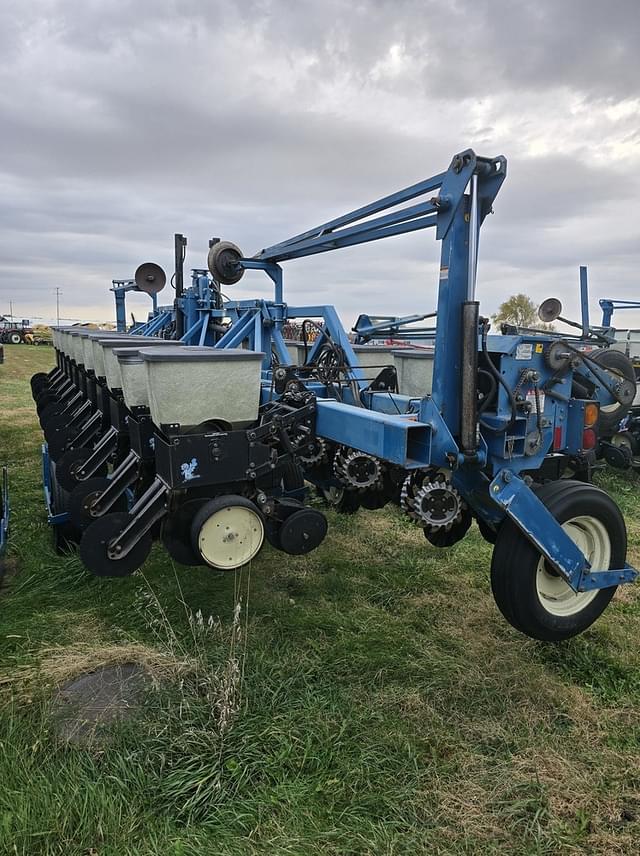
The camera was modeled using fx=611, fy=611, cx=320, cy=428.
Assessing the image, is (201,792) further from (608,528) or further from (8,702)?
(608,528)

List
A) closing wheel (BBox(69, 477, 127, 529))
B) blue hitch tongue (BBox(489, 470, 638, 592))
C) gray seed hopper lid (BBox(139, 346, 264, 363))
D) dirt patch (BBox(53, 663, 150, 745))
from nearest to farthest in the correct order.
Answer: dirt patch (BBox(53, 663, 150, 745)), gray seed hopper lid (BBox(139, 346, 264, 363)), blue hitch tongue (BBox(489, 470, 638, 592)), closing wheel (BBox(69, 477, 127, 529))

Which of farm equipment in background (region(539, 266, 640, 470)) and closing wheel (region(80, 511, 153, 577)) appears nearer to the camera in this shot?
closing wheel (region(80, 511, 153, 577))

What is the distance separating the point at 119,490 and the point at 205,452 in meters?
0.93

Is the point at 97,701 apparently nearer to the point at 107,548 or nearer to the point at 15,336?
the point at 107,548

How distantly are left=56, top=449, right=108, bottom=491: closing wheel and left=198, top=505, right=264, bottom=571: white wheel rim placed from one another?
1.64 metres

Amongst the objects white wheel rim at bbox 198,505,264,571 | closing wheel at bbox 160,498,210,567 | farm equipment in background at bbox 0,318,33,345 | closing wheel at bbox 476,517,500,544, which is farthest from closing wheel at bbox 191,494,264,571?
farm equipment in background at bbox 0,318,33,345

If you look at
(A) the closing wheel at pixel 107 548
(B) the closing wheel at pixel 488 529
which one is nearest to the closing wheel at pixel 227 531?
(A) the closing wheel at pixel 107 548

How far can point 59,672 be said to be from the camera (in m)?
2.99

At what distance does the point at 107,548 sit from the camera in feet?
9.31

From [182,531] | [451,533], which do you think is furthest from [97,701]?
[451,533]

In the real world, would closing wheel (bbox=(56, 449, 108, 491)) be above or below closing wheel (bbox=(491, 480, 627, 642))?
above

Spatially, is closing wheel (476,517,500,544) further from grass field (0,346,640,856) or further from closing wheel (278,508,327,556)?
closing wheel (278,508,327,556)

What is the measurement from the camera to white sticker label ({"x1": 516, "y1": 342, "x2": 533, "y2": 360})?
3.11 m

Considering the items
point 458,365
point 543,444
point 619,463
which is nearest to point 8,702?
point 458,365
